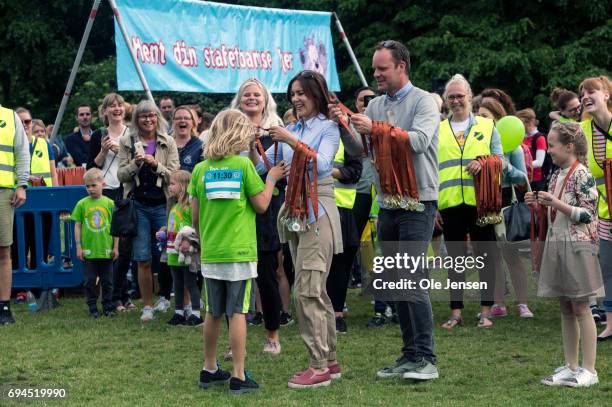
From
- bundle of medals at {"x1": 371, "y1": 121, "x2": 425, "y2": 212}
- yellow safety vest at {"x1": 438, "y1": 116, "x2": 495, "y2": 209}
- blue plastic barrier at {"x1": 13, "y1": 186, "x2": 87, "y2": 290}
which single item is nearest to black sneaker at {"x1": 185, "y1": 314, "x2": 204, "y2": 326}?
blue plastic barrier at {"x1": 13, "y1": 186, "x2": 87, "y2": 290}

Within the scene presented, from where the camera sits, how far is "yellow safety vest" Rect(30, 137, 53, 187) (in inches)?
464

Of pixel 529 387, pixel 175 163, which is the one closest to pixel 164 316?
pixel 175 163

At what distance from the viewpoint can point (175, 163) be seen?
1005 cm

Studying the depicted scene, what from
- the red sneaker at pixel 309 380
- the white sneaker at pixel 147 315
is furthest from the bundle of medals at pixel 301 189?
the white sneaker at pixel 147 315

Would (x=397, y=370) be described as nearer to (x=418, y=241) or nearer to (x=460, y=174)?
(x=418, y=241)

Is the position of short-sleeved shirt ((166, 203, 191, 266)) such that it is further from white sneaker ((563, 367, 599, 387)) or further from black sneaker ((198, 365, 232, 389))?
white sneaker ((563, 367, 599, 387))

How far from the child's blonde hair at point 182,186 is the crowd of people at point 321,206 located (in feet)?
0.09

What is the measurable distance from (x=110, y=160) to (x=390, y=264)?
453 centimetres

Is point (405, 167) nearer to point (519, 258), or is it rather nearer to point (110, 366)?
point (110, 366)

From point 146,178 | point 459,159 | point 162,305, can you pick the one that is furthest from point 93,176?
point 459,159

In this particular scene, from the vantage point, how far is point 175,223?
959 centimetres

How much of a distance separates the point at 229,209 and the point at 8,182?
12.4 feet

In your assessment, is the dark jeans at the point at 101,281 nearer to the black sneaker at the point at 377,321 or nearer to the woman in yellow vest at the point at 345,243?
the woman in yellow vest at the point at 345,243

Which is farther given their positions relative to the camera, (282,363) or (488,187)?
(488,187)
